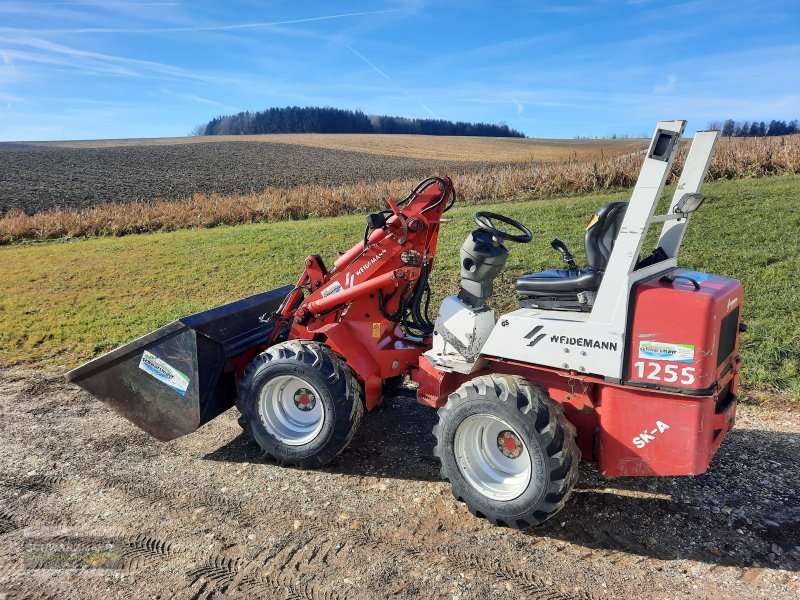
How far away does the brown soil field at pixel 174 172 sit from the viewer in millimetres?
28797

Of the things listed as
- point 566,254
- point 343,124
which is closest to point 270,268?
point 566,254

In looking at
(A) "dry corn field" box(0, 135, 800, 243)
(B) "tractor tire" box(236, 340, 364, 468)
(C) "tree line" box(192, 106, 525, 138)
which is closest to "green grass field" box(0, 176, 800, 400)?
(A) "dry corn field" box(0, 135, 800, 243)

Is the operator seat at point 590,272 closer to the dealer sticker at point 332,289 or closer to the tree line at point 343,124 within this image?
the dealer sticker at point 332,289

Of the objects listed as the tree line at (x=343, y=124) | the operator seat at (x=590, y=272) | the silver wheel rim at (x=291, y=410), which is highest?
the tree line at (x=343, y=124)

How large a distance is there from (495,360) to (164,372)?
259 centimetres

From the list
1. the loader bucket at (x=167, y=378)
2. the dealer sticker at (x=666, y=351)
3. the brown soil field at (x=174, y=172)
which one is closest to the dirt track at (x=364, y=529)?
the loader bucket at (x=167, y=378)

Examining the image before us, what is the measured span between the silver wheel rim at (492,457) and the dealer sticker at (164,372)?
7.28 ft

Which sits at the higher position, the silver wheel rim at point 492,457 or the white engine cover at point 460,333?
the white engine cover at point 460,333

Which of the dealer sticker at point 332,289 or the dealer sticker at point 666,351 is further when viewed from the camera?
the dealer sticker at point 332,289

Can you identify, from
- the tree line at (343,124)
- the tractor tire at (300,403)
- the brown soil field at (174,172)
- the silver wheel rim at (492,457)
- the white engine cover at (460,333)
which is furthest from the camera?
the tree line at (343,124)

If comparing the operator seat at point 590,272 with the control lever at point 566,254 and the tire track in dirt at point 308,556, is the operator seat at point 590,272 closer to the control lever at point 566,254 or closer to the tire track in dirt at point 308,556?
the control lever at point 566,254

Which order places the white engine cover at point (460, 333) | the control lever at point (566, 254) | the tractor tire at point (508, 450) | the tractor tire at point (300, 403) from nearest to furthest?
the tractor tire at point (508, 450) → the control lever at point (566, 254) → the white engine cover at point (460, 333) → the tractor tire at point (300, 403)

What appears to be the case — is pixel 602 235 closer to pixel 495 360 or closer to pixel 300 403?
pixel 495 360

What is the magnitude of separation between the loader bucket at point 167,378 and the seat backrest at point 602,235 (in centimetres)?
296
